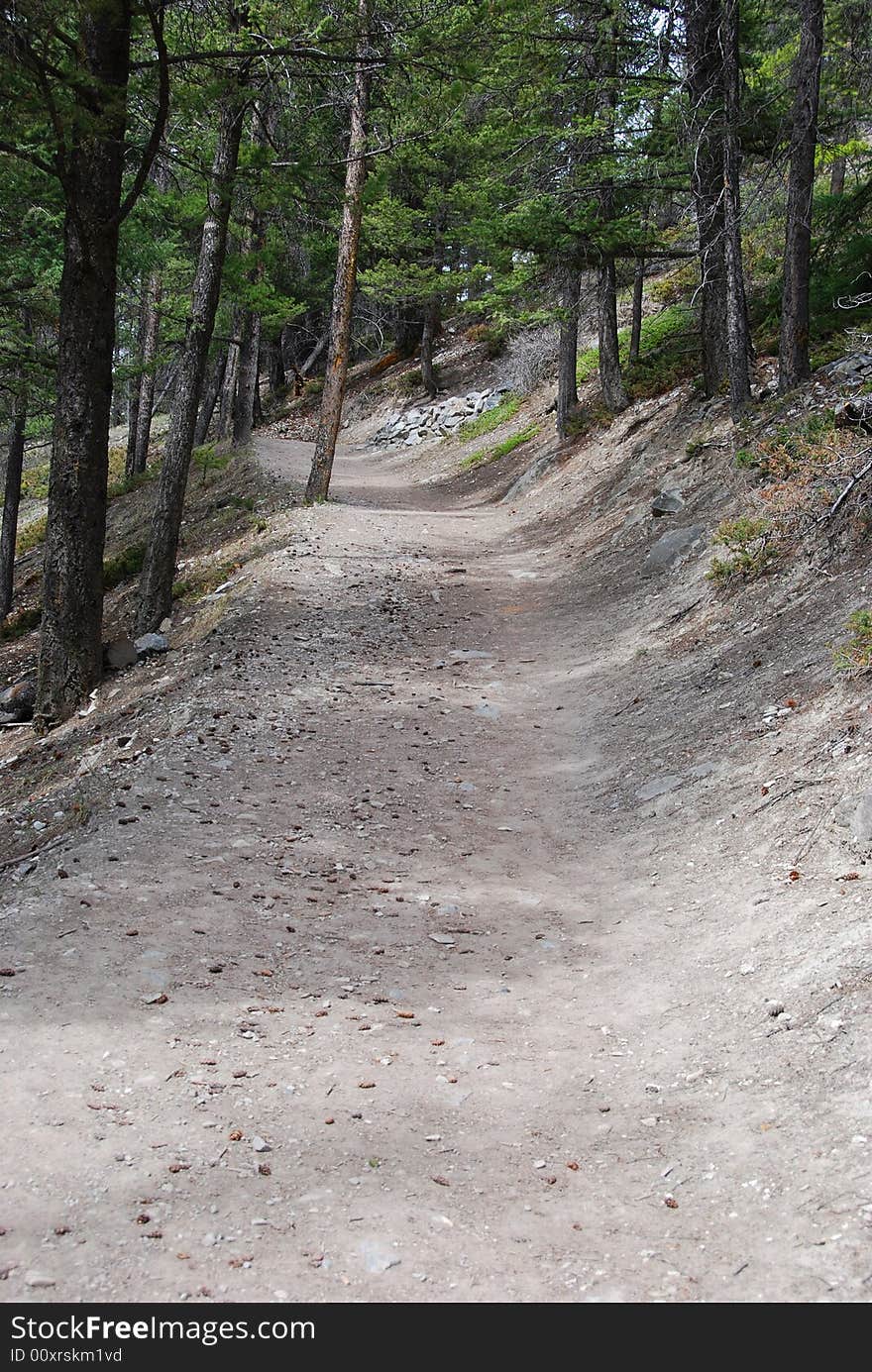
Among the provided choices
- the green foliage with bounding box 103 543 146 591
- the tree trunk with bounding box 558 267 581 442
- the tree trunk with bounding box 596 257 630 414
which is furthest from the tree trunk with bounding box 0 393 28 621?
the tree trunk with bounding box 596 257 630 414

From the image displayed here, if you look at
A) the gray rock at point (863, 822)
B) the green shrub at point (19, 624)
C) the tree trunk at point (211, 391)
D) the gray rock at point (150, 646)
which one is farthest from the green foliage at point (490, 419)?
the gray rock at point (863, 822)

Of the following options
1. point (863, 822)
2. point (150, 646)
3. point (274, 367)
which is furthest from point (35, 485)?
point (863, 822)

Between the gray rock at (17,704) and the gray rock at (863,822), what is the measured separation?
849 centimetres

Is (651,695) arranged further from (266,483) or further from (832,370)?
(266,483)

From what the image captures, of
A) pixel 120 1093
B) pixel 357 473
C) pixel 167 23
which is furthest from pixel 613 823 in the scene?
pixel 357 473

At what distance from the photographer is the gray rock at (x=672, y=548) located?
37.9 feet

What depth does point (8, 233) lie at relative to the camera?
12844 mm

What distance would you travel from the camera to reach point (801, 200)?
1102 cm

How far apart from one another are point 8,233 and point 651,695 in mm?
10485

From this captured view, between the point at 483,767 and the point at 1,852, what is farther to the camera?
the point at 483,767

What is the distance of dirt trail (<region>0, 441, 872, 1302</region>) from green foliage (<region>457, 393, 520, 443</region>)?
19.8 metres

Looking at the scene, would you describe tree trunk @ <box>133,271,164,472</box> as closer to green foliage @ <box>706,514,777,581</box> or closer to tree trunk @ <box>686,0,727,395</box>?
tree trunk @ <box>686,0,727,395</box>

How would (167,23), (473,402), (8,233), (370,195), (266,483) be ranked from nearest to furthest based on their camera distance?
1. (167,23)
2. (8,233)
3. (370,195)
4. (266,483)
5. (473,402)

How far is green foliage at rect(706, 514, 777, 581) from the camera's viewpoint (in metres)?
9.38
